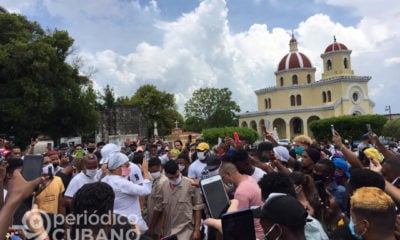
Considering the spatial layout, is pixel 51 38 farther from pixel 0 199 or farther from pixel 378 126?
pixel 378 126

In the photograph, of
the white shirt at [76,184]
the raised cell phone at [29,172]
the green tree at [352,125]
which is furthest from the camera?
the green tree at [352,125]

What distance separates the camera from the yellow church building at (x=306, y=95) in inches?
2393

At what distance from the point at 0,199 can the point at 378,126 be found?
170 feet

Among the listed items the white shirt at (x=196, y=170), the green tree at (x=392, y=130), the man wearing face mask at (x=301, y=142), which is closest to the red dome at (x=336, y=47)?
the green tree at (x=392, y=130)

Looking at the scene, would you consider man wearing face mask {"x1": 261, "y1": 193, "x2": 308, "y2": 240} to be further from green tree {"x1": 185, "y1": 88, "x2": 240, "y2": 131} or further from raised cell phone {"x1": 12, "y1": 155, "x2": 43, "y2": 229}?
green tree {"x1": 185, "y1": 88, "x2": 240, "y2": 131}

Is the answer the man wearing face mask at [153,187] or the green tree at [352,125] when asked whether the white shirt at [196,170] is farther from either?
the green tree at [352,125]

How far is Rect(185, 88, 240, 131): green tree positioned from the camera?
66562 mm

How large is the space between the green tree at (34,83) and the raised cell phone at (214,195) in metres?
24.6

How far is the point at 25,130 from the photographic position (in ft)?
90.2

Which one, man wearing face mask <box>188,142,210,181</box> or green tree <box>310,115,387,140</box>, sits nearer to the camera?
man wearing face mask <box>188,142,210,181</box>

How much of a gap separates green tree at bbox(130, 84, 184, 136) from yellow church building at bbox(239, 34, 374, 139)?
14221 millimetres

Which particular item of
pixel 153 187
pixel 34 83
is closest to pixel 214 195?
pixel 153 187

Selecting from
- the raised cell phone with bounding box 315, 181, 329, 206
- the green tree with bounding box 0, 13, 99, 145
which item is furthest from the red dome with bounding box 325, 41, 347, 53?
the raised cell phone with bounding box 315, 181, 329, 206

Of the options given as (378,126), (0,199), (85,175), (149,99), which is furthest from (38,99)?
(378,126)
